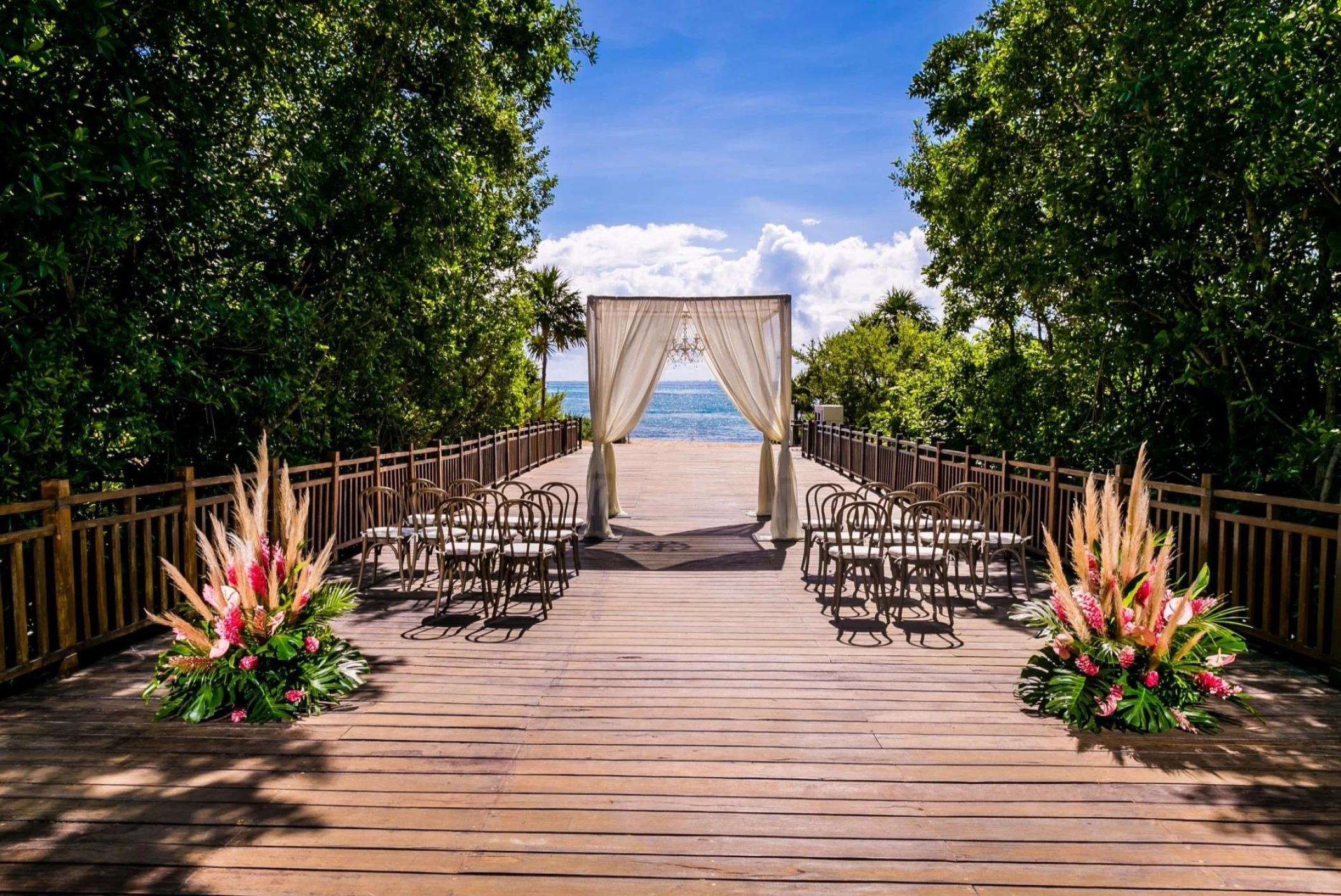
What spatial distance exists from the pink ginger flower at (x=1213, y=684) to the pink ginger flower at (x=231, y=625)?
445cm

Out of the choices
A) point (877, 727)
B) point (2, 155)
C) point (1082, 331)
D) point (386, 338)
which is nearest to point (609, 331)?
point (386, 338)

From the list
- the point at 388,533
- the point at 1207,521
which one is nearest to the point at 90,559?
the point at 388,533

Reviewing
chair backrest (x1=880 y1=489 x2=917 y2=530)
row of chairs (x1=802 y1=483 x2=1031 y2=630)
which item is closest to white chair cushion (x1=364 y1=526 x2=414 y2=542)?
row of chairs (x1=802 y1=483 x2=1031 y2=630)

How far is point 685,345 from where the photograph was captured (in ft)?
30.7

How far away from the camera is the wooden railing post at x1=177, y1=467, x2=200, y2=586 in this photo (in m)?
5.06

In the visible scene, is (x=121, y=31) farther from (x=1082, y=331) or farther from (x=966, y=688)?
(x=1082, y=331)

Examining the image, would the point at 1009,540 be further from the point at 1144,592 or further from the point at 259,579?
the point at 259,579

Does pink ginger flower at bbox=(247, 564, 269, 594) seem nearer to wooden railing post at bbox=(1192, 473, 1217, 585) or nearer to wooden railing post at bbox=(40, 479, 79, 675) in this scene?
wooden railing post at bbox=(40, 479, 79, 675)

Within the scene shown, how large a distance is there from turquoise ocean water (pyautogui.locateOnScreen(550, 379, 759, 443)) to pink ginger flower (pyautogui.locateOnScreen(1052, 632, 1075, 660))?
26348mm

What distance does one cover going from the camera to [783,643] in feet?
16.0

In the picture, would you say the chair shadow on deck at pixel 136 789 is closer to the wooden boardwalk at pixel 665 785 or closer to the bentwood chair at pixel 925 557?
the wooden boardwalk at pixel 665 785

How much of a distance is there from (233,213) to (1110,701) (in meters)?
6.46

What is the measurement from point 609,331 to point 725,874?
7.16 m

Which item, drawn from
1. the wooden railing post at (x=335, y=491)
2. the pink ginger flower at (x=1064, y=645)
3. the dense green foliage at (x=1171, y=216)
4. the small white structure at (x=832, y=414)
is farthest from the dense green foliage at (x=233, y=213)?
the small white structure at (x=832, y=414)
